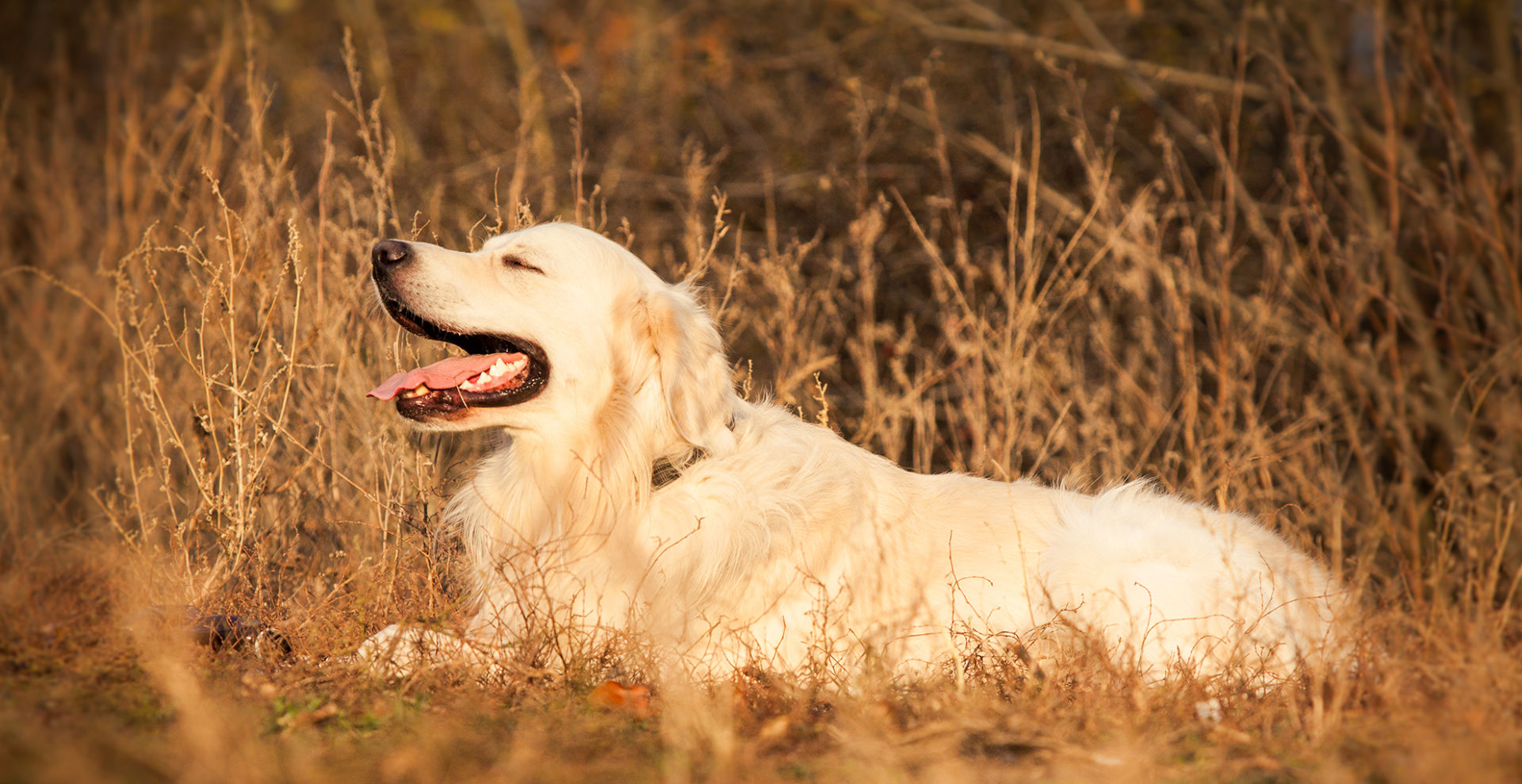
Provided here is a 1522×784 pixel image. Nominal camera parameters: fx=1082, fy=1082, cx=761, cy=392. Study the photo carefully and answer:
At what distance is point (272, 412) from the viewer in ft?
13.1

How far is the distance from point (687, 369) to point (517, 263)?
60 cm

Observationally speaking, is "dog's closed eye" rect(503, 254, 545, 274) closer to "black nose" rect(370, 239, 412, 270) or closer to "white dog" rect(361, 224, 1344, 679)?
"white dog" rect(361, 224, 1344, 679)

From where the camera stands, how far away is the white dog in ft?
9.64

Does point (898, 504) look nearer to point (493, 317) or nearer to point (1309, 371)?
point (493, 317)

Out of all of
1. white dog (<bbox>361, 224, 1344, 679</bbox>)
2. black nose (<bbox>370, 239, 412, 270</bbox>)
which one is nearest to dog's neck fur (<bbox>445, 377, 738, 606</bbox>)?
white dog (<bbox>361, 224, 1344, 679</bbox>)

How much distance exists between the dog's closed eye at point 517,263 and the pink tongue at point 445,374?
25 centimetres

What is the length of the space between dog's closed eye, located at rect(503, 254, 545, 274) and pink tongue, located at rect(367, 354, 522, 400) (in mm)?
252

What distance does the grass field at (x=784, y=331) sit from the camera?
2291mm

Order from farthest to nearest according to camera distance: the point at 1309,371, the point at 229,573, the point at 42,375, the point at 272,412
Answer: the point at 1309,371 → the point at 42,375 → the point at 272,412 → the point at 229,573

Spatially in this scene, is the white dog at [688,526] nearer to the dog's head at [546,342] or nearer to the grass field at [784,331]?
the dog's head at [546,342]

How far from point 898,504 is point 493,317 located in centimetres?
132

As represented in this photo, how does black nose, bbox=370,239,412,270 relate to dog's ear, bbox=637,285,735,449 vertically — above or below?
above

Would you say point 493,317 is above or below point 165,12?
below

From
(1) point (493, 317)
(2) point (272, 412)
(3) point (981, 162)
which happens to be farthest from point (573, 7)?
(1) point (493, 317)
